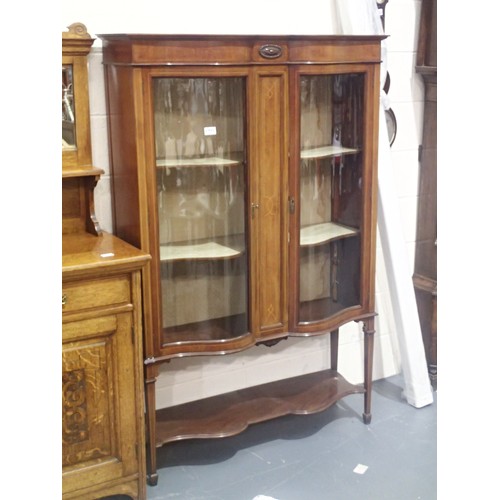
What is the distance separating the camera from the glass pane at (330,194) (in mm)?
2697

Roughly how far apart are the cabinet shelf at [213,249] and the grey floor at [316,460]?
0.83m

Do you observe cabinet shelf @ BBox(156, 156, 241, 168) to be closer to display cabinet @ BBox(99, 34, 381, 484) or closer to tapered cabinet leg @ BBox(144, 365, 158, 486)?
display cabinet @ BBox(99, 34, 381, 484)

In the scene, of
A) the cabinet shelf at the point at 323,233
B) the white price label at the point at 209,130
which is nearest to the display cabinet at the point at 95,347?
the white price label at the point at 209,130

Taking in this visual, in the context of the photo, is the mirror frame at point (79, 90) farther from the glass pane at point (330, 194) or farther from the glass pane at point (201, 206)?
the glass pane at point (330, 194)

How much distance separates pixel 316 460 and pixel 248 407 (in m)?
0.35

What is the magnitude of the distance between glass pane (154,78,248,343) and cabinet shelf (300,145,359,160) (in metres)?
0.29

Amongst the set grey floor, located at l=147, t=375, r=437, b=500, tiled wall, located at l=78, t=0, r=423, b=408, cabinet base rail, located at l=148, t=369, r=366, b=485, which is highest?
tiled wall, located at l=78, t=0, r=423, b=408

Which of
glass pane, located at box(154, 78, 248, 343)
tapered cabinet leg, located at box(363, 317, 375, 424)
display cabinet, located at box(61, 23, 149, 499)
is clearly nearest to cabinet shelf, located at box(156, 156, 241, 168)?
glass pane, located at box(154, 78, 248, 343)

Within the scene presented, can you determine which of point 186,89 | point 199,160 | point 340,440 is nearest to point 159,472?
point 340,440

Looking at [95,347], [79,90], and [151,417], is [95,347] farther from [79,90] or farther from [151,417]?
[79,90]

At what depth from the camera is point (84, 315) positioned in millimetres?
2209

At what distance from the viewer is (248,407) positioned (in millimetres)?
2920

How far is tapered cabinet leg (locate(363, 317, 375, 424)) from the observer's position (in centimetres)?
300

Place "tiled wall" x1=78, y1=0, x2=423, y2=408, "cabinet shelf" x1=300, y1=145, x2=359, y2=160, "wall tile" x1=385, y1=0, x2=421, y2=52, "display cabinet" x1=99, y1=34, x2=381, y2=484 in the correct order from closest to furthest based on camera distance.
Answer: "display cabinet" x1=99, y1=34, x2=381, y2=484 → "cabinet shelf" x1=300, y1=145, x2=359, y2=160 → "tiled wall" x1=78, y1=0, x2=423, y2=408 → "wall tile" x1=385, y1=0, x2=421, y2=52
